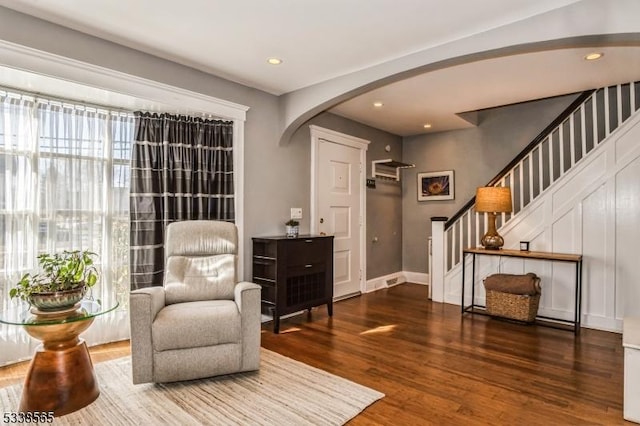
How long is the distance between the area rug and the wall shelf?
3537 millimetres

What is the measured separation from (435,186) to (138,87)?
14.8ft

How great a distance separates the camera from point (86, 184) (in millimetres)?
3088

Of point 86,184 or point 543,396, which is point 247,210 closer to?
point 86,184

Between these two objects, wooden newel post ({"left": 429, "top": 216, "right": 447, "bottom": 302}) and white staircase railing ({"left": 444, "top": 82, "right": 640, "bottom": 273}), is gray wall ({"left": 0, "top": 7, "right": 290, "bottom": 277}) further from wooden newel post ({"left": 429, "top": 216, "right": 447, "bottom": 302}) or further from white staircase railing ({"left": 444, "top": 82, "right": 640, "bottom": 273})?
white staircase railing ({"left": 444, "top": 82, "right": 640, "bottom": 273})

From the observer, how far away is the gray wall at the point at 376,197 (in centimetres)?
441

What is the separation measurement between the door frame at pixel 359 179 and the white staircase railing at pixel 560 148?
1.17 meters

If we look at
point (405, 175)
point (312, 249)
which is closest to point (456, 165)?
point (405, 175)

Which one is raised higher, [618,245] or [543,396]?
[618,245]

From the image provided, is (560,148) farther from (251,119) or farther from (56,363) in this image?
(56,363)

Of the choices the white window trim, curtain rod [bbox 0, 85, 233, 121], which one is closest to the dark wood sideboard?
the white window trim

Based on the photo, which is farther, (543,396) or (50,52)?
(50,52)

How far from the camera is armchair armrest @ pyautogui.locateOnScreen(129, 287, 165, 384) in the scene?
2289 millimetres

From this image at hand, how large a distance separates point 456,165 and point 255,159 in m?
3.38

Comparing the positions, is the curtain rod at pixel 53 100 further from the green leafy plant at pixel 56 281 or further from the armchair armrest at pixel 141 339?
the armchair armrest at pixel 141 339
